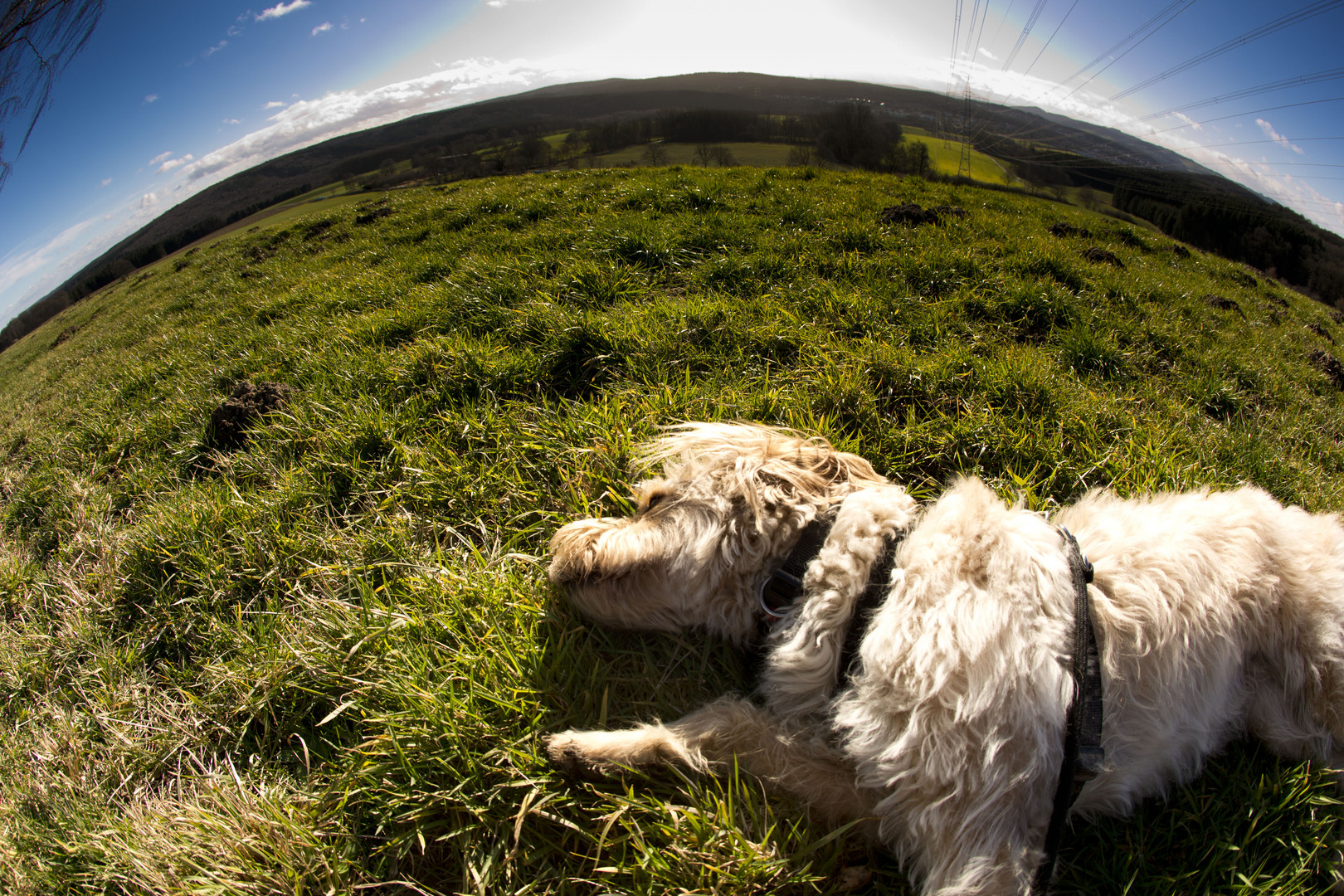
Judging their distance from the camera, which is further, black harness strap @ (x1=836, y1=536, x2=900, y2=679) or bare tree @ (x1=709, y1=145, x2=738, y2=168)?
bare tree @ (x1=709, y1=145, x2=738, y2=168)

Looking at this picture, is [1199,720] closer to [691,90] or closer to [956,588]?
[956,588]

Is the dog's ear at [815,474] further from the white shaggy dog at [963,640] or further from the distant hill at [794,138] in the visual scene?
the distant hill at [794,138]

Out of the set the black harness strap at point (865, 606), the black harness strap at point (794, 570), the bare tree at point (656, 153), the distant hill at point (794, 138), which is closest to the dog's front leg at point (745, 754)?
the black harness strap at point (865, 606)

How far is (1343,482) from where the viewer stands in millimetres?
3268

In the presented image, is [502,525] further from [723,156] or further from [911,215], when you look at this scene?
[723,156]

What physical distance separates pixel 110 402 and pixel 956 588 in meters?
8.33

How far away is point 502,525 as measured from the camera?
9.23 ft

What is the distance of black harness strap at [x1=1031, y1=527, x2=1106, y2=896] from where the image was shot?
1.49m

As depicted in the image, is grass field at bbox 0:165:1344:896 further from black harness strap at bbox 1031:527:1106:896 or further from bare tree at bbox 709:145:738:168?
bare tree at bbox 709:145:738:168

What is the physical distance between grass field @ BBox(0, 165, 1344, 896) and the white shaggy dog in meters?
0.17

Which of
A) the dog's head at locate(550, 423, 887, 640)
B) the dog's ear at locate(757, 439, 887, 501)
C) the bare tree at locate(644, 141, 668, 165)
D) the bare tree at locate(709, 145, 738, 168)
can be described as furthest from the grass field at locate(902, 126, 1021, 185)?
the dog's head at locate(550, 423, 887, 640)

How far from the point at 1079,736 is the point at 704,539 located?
1293 millimetres

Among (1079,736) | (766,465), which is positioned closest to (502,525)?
(766,465)

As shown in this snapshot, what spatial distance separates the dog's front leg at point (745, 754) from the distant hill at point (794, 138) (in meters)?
15.5
